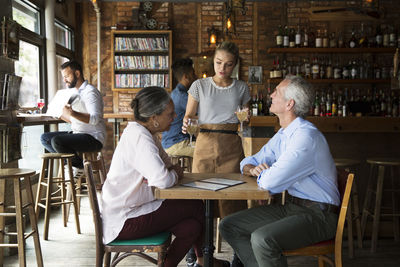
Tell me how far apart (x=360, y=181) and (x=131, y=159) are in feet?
8.83

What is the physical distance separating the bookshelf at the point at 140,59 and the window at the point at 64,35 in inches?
30.5

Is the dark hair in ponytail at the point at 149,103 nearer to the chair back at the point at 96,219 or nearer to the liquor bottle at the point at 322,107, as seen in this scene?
the chair back at the point at 96,219

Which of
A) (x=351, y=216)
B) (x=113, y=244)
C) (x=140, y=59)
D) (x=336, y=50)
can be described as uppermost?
(x=336, y=50)

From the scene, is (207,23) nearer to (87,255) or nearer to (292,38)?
(292,38)

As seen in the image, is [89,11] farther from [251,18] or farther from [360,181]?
[360,181]

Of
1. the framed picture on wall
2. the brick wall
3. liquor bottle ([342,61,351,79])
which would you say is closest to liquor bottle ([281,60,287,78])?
the brick wall

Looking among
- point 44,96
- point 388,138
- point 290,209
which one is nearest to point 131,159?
point 290,209

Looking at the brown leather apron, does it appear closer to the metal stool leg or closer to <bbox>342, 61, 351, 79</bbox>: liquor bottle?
the metal stool leg

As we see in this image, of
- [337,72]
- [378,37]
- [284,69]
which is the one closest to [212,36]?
[284,69]

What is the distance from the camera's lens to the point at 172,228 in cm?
205

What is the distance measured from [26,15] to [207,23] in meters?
3.14

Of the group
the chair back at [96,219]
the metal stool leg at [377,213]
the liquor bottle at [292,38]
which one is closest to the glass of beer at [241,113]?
the chair back at [96,219]

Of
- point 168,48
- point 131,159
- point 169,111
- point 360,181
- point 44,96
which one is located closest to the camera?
point 131,159

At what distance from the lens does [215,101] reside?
2785 mm
